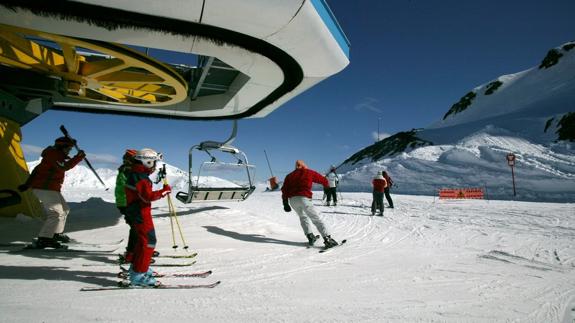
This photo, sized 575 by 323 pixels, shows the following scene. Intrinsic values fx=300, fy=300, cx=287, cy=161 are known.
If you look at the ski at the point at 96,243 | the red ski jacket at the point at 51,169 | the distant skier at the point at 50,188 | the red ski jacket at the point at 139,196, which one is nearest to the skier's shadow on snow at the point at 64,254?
the distant skier at the point at 50,188

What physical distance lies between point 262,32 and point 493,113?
66.3 metres

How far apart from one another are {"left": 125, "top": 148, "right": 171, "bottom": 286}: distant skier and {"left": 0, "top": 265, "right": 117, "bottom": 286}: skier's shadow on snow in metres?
0.53

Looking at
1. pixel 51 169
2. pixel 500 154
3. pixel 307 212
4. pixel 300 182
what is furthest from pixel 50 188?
pixel 500 154

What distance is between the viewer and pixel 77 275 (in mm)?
3666

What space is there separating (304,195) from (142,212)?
300 centimetres

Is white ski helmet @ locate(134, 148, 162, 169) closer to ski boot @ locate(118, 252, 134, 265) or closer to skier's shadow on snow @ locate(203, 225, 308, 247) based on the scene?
ski boot @ locate(118, 252, 134, 265)

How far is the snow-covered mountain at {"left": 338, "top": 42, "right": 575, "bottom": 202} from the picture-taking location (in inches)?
966

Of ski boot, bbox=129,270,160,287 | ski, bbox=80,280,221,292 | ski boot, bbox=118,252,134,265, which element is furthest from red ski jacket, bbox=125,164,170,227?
ski boot, bbox=118,252,134,265

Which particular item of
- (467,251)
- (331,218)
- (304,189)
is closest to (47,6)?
(304,189)

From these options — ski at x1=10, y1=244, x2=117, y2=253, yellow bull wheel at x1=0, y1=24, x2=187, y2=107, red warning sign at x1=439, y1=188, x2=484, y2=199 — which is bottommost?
ski at x1=10, y1=244, x2=117, y2=253

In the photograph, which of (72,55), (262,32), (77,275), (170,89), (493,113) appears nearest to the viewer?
(77,275)

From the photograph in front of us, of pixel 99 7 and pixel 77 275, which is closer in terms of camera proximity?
pixel 77 275

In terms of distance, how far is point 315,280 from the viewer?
357cm

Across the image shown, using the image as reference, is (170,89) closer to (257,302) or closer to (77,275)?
(77,275)
